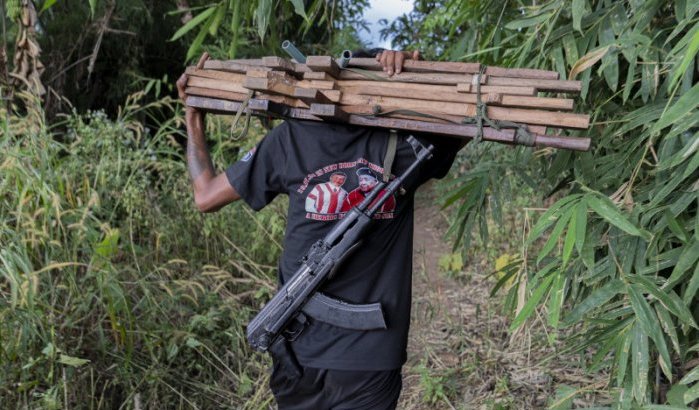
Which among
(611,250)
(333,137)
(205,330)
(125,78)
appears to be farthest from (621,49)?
(125,78)

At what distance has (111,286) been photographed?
2.94m

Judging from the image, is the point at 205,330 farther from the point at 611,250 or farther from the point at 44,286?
the point at 611,250

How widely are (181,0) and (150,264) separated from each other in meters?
1.72

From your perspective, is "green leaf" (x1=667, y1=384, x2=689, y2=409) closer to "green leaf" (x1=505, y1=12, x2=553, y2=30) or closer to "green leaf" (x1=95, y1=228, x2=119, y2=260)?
"green leaf" (x1=505, y1=12, x2=553, y2=30)

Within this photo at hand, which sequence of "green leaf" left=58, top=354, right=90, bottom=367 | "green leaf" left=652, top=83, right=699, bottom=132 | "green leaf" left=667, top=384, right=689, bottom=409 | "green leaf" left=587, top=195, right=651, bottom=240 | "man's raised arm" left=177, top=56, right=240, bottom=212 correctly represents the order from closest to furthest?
"green leaf" left=652, top=83, right=699, bottom=132, "green leaf" left=587, top=195, right=651, bottom=240, "green leaf" left=667, top=384, right=689, bottom=409, "man's raised arm" left=177, top=56, right=240, bottom=212, "green leaf" left=58, top=354, right=90, bottom=367

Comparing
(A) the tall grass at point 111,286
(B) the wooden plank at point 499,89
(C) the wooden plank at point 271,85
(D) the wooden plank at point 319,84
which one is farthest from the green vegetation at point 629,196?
(A) the tall grass at point 111,286

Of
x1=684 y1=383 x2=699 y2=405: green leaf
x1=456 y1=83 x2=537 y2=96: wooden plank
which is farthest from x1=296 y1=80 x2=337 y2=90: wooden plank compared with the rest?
x1=684 y1=383 x2=699 y2=405: green leaf

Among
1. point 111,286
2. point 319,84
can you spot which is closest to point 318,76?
point 319,84

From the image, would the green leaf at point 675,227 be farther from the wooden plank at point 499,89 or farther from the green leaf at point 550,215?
the wooden plank at point 499,89

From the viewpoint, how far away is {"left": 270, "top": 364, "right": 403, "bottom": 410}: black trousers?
6.88 feet

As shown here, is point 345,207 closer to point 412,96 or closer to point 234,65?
point 412,96

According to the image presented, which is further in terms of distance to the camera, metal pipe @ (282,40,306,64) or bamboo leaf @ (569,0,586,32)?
metal pipe @ (282,40,306,64)

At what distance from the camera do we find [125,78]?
5.36 m

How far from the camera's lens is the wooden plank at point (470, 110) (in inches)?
68.7
